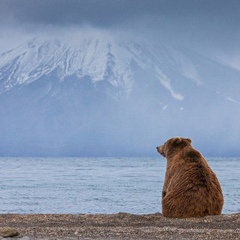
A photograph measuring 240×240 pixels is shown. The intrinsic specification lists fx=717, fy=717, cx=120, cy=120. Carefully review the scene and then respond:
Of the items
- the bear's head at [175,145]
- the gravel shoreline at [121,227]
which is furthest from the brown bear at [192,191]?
the bear's head at [175,145]

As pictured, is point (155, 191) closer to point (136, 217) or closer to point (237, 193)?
point (237, 193)

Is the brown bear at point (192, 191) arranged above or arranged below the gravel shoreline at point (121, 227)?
above

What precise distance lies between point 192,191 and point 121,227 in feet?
Result: 5.45

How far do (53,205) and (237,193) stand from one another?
12491mm

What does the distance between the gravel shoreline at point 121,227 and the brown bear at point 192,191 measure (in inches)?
11.8

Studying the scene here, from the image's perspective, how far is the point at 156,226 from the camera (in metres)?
11.8

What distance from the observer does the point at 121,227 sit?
38.4 feet

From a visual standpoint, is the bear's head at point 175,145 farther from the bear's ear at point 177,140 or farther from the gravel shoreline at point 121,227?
the gravel shoreline at point 121,227

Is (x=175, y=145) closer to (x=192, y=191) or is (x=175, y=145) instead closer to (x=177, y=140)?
(x=177, y=140)

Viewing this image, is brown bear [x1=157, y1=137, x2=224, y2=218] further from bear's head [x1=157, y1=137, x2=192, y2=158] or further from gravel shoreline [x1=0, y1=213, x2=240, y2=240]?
bear's head [x1=157, y1=137, x2=192, y2=158]

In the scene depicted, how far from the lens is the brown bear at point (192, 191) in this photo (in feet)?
41.7

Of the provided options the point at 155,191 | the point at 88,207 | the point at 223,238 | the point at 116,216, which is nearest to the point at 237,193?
the point at 155,191

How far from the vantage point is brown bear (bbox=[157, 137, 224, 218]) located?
12719 mm

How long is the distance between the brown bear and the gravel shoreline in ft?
0.98
